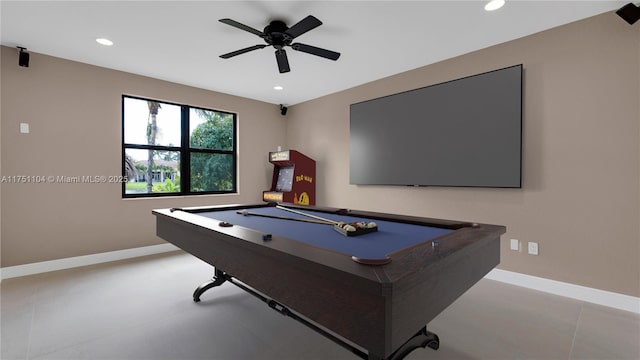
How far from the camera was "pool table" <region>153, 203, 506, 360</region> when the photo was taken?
95 centimetres

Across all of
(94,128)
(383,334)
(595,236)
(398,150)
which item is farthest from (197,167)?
(595,236)

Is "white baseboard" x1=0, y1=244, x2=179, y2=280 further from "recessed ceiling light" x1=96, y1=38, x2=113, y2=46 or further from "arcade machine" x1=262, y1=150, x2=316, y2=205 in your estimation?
"recessed ceiling light" x1=96, y1=38, x2=113, y2=46

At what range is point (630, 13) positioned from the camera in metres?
2.25

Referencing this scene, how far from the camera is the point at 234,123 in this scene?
516 centimetres

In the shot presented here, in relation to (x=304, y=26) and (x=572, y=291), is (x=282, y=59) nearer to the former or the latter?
(x=304, y=26)

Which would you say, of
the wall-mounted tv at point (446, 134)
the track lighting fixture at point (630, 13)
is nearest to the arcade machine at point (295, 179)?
the wall-mounted tv at point (446, 134)

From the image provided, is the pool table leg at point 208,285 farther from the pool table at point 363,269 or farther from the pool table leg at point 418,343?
the pool table leg at point 418,343

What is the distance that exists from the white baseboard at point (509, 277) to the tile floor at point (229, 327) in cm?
10

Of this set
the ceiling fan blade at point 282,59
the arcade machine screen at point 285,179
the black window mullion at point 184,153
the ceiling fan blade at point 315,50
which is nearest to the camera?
the ceiling fan blade at point 315,50

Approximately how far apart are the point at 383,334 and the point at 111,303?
8.75ft

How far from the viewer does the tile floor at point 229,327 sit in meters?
1.84

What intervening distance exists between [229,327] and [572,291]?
3.06 m

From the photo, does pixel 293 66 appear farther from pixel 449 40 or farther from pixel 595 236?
pixel 595 236

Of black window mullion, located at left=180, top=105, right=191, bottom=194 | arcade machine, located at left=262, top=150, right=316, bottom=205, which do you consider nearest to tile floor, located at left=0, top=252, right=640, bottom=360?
black window mullion, located at left=180, top=105, right=191, bottom=194
